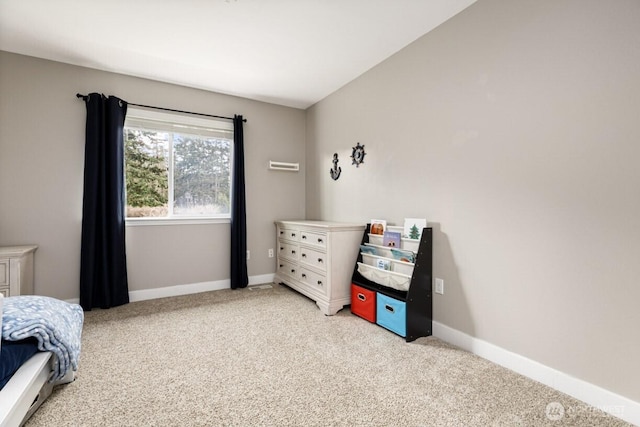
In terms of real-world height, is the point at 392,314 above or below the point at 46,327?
below

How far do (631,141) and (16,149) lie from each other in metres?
4.48

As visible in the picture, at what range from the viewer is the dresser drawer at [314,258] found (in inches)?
118

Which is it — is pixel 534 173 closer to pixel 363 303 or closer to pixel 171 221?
pixel 363 303

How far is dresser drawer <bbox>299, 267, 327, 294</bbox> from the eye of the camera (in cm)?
299

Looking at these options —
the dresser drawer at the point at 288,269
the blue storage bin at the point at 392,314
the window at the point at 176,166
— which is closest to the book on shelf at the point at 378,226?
the blue storage bin at the point at 392,314

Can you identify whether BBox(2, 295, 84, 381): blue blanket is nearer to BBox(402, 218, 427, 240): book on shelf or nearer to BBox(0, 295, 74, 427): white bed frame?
BBox(0, 295, 74, 427): white bed frame

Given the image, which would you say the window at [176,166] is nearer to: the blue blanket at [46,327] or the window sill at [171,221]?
the window sill at [171,221]

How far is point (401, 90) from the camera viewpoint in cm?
273

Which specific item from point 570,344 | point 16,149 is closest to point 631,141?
point 570,344

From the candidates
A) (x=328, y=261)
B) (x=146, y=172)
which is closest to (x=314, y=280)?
(x=328, y=261)

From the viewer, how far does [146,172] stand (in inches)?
134

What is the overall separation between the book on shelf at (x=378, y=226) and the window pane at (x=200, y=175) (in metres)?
1.94

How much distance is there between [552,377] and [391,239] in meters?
1.36

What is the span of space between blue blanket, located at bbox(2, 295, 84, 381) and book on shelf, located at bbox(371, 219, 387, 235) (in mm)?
2288
